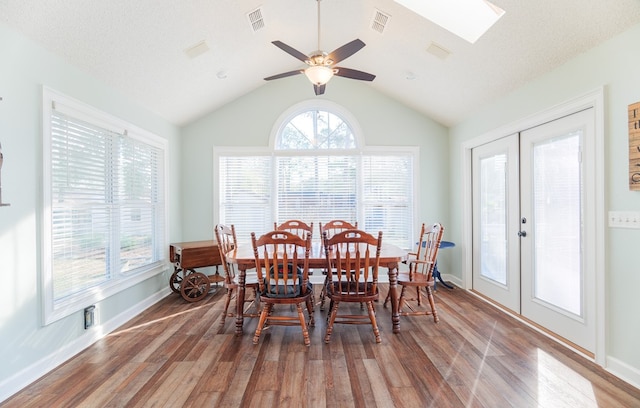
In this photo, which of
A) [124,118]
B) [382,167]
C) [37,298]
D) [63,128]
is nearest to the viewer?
[37,298]

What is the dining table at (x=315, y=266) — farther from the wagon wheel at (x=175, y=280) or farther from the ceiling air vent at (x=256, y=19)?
the ceiling air vent at (x=256, y=19)

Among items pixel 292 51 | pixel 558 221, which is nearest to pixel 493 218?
pixel 558 221

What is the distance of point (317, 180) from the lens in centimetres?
475

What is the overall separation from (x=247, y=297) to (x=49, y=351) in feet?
6.72

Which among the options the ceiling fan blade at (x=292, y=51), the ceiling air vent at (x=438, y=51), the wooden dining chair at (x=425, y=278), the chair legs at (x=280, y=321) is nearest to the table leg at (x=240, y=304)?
the chair legs at (x=280, y=321)

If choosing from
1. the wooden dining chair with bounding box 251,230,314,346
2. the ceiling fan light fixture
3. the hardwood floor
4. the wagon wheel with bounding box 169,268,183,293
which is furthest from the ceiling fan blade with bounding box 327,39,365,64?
the wagon wheel with bounding box 169,268,183,293

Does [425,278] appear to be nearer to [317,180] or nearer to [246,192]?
[317,180]

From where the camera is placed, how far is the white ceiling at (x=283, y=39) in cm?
220

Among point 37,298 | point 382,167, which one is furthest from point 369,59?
point 37,298

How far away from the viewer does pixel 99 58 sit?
8.63 feet

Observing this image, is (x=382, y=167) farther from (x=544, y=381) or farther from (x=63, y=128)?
(x=63, y=128)

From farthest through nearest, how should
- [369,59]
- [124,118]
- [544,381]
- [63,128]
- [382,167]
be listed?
[382,167]
[369,59]
[124,118]
[63,128]
[544,381]

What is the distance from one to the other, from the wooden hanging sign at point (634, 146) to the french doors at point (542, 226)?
0.31 meters

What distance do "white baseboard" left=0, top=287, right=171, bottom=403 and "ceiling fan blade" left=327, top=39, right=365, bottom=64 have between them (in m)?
3.19
